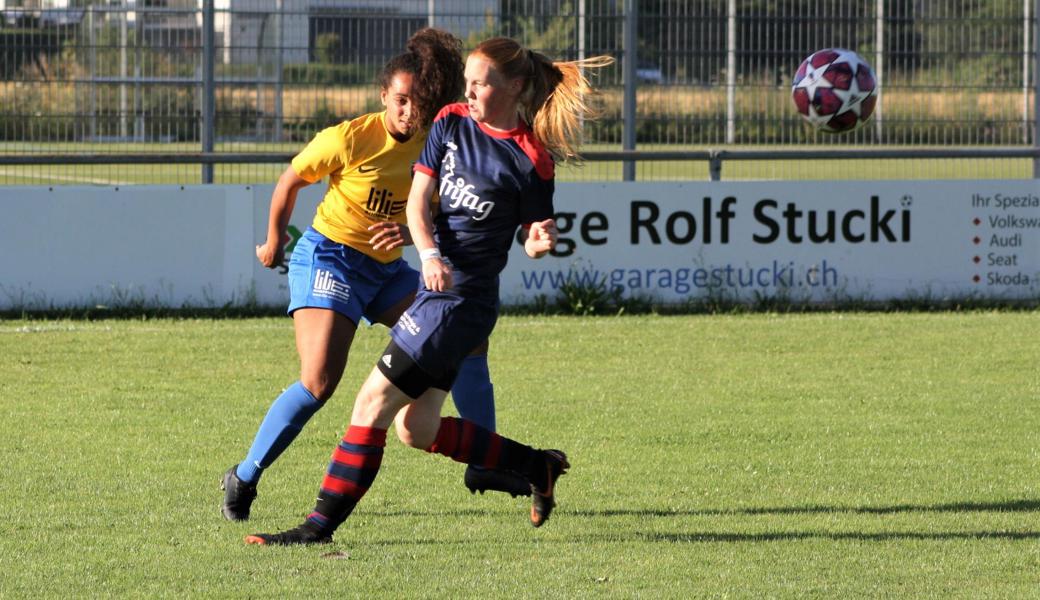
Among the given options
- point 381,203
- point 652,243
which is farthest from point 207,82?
point 381,203

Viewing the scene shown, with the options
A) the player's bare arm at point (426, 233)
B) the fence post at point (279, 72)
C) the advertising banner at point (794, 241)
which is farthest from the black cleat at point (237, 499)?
the fence post at point (279, 72)

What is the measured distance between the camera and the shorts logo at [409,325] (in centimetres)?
552

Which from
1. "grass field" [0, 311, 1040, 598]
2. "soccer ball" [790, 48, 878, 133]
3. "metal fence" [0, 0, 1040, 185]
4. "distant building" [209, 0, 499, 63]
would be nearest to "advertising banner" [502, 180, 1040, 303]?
"metal fence" [0, 0, 1040, 185]

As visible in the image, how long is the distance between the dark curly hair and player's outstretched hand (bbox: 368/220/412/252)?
1.39 ft

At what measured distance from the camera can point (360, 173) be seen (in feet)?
20.9

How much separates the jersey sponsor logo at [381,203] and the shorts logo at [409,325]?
0.89 metres

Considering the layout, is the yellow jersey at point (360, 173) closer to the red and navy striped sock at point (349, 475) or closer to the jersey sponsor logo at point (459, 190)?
the jersey sponsor logo at point (459, 190)

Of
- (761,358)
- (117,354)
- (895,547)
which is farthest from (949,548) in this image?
(117,354)

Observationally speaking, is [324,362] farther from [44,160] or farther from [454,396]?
[44,160]

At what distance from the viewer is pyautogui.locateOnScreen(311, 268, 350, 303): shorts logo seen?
6.25 m

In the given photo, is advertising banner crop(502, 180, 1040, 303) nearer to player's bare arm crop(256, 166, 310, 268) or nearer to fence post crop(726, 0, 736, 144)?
fence post crop(726, 0, 736, 144)

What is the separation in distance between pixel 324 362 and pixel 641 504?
1383 millimetres

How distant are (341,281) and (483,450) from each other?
2.86 feet

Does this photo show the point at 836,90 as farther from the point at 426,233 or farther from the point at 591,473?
the point at 426,233
